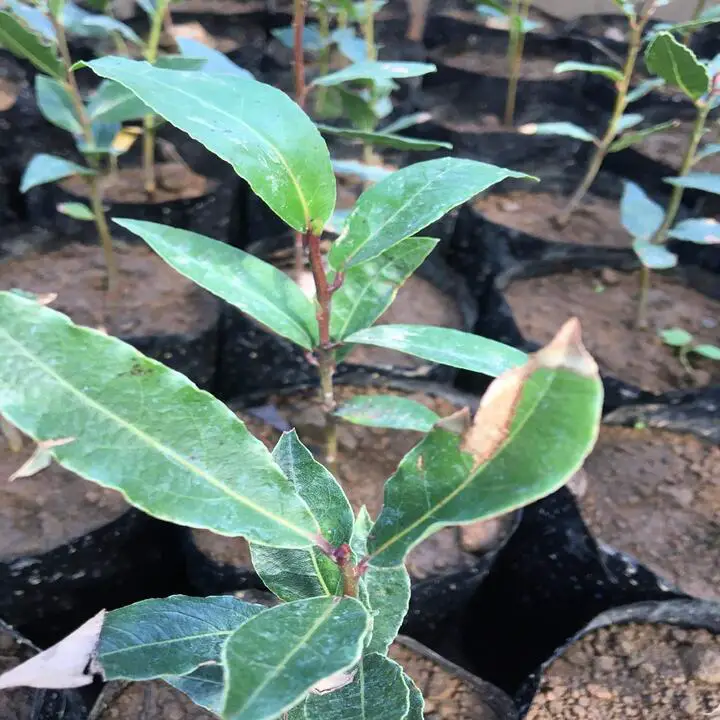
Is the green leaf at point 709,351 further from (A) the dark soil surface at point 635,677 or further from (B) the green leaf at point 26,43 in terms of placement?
(B) the green leaf at point 26,43

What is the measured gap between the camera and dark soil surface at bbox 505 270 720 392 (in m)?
Result: 1.21

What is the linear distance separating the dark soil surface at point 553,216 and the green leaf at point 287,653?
1205mm

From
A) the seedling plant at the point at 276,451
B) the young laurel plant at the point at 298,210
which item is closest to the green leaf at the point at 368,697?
the seedling plant at the point at 276,451

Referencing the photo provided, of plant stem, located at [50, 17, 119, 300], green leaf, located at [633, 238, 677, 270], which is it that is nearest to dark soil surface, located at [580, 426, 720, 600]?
green leaf, located at [633, 238, 677, 270]

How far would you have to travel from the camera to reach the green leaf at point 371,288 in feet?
2.24

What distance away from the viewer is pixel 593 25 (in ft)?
8.25

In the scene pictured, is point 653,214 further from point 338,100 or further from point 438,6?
point 438,6

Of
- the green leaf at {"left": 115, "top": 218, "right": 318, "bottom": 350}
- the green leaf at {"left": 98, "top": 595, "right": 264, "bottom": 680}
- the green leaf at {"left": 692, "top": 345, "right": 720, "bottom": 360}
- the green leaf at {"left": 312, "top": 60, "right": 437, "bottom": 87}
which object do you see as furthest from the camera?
the green leaf at {"left": 692, "top": 345, "right": 720, "bottom": 360}

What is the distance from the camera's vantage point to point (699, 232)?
1135 millimetres

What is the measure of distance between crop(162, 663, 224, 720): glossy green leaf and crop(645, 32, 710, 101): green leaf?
89 cm

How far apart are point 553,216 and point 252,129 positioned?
46.8 inches

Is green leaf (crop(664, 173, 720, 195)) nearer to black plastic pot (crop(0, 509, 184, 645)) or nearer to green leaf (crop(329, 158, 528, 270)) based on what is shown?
green leaf (crop(329, 158, 528, 270))

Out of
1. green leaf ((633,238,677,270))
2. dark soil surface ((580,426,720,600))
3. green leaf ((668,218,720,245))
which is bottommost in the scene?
dark soil surface ((580,426,720,600))

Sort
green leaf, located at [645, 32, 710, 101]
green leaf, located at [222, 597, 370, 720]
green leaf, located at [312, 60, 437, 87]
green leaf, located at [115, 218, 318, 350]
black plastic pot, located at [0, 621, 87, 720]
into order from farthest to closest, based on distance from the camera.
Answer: green leaf, located at [645, 32, 710, 101], green leaf, located at [312, 60, 437, 87], black plastic pot, located at [0, 621, 87, 720], green leaf, located at [115, 218, 318, 350], green leaf, located at [222, 597, 370, 720]
